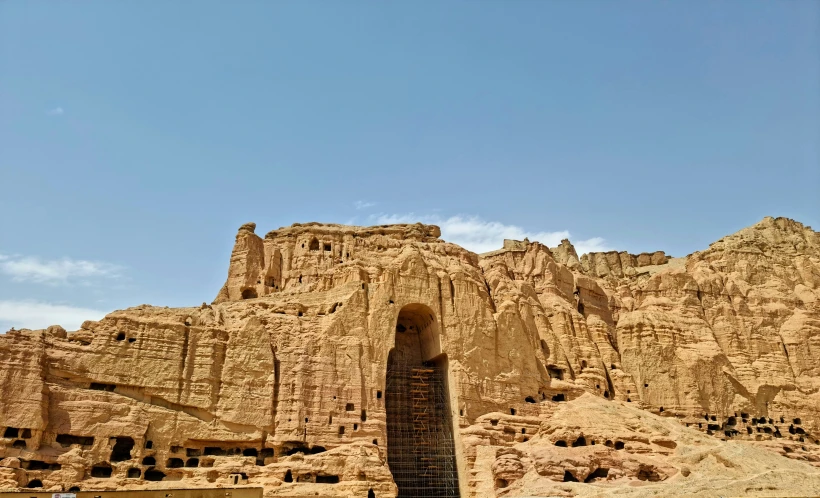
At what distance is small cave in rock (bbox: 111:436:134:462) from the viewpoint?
35438 millimetres

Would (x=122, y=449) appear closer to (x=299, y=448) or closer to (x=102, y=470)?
(x=102, y=470)

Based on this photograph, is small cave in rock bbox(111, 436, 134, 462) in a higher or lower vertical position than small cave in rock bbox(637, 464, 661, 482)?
higher

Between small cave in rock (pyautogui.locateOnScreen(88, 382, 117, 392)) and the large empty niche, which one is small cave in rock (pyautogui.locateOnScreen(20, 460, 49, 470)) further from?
the large empty niche

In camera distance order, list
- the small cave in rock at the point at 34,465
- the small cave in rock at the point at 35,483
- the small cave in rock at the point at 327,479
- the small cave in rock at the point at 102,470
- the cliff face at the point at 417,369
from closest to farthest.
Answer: the small cave in rock at the point at 35,483 < the small cave in rock at the point at 34,465 < the small cave in rock at the point at 102,470 < the cliff face at the point at 417,369 < the small cave in rock at the point at 327,479

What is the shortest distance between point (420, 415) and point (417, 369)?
2825 millimetres

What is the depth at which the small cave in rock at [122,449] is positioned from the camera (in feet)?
116

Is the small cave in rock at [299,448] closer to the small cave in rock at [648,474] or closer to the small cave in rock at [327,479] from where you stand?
the small cave in rock at [327,479]

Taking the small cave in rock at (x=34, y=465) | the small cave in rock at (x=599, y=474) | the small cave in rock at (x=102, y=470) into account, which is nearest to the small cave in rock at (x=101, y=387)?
the small cave in rock at (x=102, y=470)

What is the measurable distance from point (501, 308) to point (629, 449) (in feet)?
39.6

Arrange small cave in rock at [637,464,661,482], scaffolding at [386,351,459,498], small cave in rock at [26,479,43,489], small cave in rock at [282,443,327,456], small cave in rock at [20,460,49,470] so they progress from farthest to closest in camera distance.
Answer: scaffolding at [386,351,459,498] < small cave in rock at [282,443,327,456] < small cave in rock at [637,464,661,482] < small cave in rock at [20,460,49,470] < small cave in rock at [26,479,43,489]

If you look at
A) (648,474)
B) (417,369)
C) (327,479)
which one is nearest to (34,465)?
(327,479)

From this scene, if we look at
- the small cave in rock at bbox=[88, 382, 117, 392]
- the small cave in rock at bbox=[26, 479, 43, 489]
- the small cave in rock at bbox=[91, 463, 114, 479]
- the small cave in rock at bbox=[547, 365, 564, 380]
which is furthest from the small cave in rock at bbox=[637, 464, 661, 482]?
the small cave in rock at bbox=[26, 479, 43, 489]

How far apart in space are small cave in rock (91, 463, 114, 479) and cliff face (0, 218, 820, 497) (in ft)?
0.18

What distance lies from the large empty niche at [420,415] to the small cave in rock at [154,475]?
12.7m
